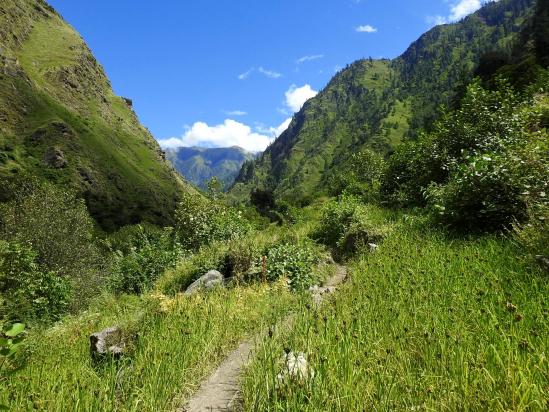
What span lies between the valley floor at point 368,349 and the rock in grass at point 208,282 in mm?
2428

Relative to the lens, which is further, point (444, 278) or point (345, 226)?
point (345, 226)

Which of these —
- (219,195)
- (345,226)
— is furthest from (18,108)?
(345,226)

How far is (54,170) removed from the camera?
123 metres

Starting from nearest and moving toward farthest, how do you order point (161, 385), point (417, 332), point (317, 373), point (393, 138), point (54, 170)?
1. point (317, 373)
2. point (417, 332)
3. point (161, 385)
4. point (54, 170)
5. point (393, 138)

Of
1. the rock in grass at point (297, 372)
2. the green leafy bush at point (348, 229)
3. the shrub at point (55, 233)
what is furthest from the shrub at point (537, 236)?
the shrub at point (55, 233)

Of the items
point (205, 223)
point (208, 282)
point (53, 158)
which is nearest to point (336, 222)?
point (208, 282)

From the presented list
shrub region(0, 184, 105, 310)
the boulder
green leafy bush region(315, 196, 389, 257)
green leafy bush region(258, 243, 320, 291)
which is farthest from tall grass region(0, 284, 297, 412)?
the boulder

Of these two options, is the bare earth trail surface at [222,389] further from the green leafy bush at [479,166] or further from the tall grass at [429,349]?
the green leafy bush at [479,166]

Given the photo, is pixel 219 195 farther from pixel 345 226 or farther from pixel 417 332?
pixel 417 332

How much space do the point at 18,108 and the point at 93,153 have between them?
1029 inches

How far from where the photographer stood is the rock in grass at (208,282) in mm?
11031

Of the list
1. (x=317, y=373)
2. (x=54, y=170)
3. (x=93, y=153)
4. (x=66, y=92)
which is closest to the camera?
(x=317, y=373)

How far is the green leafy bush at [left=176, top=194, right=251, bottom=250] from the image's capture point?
21.2 metres

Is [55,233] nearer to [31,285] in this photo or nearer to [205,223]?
[205,223]
